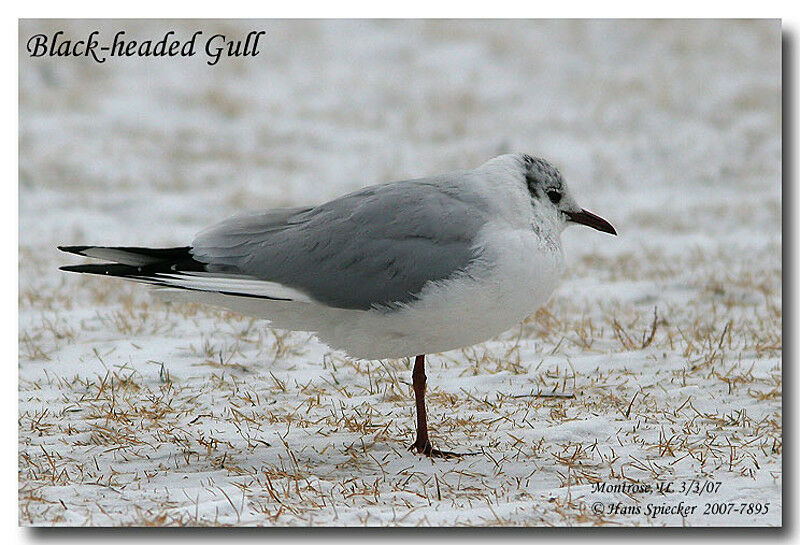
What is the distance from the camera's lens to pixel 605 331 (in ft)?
19.8

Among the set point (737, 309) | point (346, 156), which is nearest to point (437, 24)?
point (346, 156)

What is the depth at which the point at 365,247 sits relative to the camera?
417cm

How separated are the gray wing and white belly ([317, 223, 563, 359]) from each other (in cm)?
6

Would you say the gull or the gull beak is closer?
the gull

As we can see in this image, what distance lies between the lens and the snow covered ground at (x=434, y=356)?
395 centimetres

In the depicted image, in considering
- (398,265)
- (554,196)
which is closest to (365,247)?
(398,265)

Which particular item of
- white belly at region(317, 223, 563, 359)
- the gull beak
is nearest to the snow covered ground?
white belly at region(317, 223, 563, 359)

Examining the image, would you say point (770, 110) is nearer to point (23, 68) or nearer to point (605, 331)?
point (605, 331)

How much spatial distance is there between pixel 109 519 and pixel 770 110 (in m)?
9.32

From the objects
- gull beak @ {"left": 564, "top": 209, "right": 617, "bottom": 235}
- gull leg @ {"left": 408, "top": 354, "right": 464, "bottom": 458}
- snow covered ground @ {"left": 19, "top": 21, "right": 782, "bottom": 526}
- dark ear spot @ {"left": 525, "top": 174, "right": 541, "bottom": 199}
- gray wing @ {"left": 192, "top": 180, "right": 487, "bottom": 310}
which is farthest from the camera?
gull beak @ {"left": 564, "top": 209, "right": 617, "bottom": 235}

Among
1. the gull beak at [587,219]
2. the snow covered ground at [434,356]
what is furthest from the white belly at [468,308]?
the snow covered ground at [434,356]

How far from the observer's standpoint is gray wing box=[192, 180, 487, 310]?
4059 millimetres
